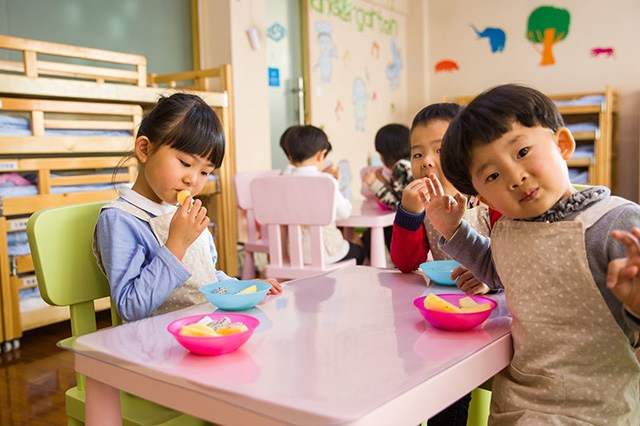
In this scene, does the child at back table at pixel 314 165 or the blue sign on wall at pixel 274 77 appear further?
the blue sign on wall at pixel 274 77

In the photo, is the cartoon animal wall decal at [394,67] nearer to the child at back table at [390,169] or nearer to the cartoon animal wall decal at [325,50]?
the cartoon animal wall decal at [325,50]

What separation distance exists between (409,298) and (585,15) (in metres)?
5.42

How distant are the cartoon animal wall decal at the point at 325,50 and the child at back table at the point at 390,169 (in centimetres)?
214

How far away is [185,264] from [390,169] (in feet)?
6.54

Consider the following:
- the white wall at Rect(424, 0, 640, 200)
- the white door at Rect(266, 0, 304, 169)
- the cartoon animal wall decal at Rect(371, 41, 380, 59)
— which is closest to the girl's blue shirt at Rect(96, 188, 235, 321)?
the white door at Rect(266, 0, 304, 169)

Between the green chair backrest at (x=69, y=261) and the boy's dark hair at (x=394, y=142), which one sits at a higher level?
the boy's dark hair at (x=394, y=142)

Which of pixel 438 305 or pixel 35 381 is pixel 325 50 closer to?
pixel 35 381

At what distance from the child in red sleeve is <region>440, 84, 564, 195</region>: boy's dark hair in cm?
36

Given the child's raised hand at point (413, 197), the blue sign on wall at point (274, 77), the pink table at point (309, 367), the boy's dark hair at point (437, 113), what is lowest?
the pink table at point (309, 367)

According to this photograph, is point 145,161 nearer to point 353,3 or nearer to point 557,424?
point 557,424

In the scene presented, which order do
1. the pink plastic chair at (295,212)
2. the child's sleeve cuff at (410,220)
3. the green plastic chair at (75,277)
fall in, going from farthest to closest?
the pink plastic chair at (295,212), the child's sleeve cuff at (410,220), the green plastic chair at (75,277)

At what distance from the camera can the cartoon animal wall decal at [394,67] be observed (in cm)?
624

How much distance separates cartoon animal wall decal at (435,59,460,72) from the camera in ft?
20.8

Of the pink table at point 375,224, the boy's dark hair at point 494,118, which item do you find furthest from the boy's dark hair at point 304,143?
the boy's dark hair at point 494,118
